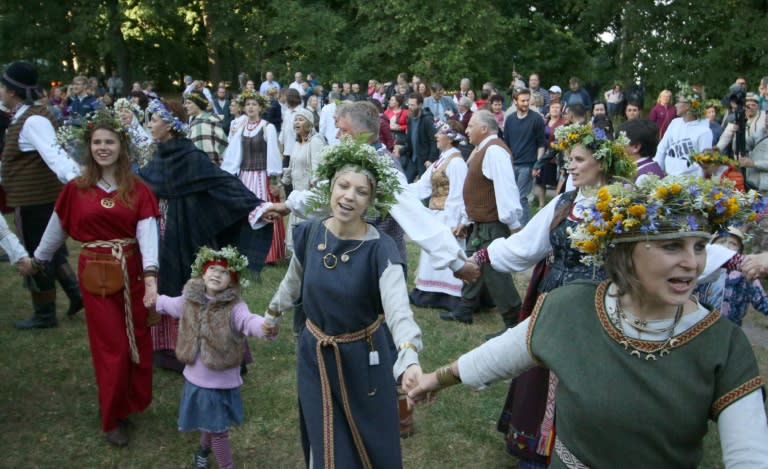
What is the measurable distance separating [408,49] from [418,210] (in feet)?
81.1

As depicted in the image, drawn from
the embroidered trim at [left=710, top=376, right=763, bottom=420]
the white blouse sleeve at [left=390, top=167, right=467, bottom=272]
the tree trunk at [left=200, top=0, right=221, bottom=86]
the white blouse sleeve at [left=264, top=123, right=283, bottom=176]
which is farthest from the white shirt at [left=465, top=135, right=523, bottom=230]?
the tree trunk at [left=200, top=0, right=221, bottom=86]

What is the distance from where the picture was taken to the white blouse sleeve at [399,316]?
3.14 metres

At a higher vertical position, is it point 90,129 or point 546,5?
point 546,5

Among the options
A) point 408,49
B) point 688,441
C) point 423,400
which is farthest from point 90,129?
point 408,49

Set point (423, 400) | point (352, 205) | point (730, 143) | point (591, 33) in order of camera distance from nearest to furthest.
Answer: point (423, 400)
point (352, 205)
point (730, 143)
point (591, 33)

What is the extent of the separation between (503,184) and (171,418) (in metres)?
3.37

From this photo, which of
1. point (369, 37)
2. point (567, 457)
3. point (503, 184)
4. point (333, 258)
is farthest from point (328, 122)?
point (369, 37)

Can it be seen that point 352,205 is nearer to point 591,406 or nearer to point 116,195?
point 591,406

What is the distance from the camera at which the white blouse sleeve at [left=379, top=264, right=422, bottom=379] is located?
3.14 m

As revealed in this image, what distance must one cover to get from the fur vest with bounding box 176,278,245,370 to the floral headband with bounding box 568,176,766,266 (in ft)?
8.35

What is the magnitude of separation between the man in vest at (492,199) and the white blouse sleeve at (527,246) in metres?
2.17

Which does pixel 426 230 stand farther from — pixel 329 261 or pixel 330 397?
pixel 330 397

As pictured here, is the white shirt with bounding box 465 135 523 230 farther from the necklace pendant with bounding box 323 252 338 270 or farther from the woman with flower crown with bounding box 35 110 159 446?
the necklace pendant with bounding box 323 252 338 270

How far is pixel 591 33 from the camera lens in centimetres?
3117
